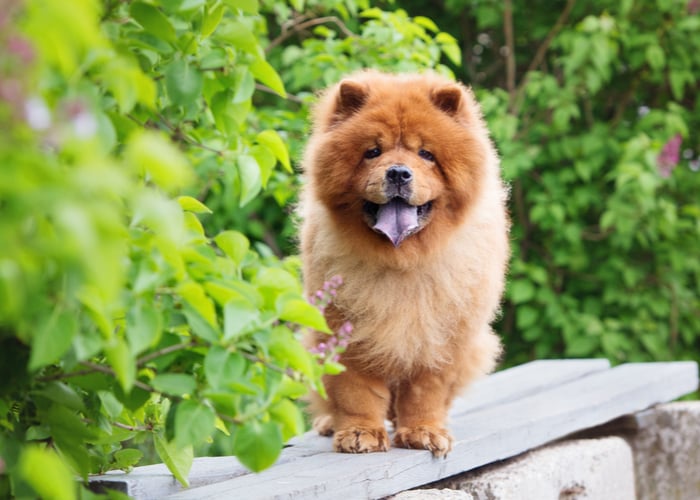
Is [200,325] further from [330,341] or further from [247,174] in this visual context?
[247,174]

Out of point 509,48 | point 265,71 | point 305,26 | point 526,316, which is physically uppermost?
point 509,48

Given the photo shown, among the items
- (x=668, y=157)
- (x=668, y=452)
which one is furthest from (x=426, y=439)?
(x=668, y=157)

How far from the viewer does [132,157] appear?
129 centimetres

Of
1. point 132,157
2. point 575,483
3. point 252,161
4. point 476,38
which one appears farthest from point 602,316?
point 132,157

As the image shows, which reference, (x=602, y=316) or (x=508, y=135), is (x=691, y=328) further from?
(x=508, y=135)

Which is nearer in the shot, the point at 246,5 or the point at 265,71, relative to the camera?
the point at 246,5

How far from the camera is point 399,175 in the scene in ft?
8.85

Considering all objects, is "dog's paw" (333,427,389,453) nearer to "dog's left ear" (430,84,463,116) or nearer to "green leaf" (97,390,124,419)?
"green leaf" (97,390,124,419)

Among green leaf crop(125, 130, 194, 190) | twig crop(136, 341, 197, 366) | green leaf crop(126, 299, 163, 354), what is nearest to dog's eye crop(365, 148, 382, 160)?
twig crop(136, 341, 197, 366)

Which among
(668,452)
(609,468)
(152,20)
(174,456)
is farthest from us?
(668,452)

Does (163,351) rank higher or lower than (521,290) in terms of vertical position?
lower

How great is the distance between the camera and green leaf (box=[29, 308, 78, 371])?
1.45 m

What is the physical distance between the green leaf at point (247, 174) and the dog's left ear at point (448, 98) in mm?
834

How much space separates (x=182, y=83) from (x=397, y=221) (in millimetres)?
1010
